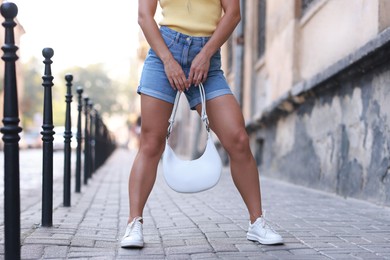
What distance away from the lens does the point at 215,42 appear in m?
3.43

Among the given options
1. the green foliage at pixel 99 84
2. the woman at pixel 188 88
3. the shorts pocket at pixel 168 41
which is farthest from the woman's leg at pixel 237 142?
the green foliage at pixel 99 84

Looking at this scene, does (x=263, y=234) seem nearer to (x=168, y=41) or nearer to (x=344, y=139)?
(x=168, y=41)

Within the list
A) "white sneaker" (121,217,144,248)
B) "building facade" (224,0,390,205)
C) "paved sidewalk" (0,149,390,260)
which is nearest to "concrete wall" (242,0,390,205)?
"building facade" (224,0,390,205)

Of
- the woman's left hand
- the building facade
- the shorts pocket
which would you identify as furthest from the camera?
the building facade

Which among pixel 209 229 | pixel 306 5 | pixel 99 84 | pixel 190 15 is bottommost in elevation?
pixel 209 229

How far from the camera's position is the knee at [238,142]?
11.2ft

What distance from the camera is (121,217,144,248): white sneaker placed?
3333mm

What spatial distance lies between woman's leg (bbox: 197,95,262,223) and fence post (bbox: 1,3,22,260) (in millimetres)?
1132

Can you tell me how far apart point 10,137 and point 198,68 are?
3.61ft

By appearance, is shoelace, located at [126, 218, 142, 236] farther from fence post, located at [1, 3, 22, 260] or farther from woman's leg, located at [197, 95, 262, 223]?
fence post, located at [1, 3, 22, 260]

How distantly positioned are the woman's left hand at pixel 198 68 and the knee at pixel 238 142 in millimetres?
359

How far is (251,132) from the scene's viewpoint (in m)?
11.4

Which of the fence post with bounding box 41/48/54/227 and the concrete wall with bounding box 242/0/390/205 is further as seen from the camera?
the concrete wall with bounding box 242/0/390/205

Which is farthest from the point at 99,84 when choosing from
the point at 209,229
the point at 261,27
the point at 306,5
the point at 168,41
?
the point at 168,41
